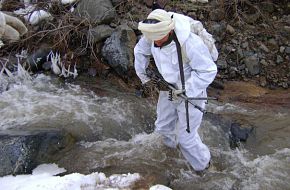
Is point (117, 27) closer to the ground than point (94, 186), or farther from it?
farther from it

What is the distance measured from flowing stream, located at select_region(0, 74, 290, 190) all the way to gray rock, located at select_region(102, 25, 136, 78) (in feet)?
1.02

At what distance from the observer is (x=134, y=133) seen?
5.31m

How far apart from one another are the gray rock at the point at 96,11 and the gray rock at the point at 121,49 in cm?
48

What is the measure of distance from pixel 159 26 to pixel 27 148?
6.85ft

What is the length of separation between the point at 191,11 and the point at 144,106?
2.21m

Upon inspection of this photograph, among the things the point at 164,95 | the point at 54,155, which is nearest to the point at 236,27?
the point at 164,95

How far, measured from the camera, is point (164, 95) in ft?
13.9

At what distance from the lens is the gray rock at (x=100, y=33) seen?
637 centimetres

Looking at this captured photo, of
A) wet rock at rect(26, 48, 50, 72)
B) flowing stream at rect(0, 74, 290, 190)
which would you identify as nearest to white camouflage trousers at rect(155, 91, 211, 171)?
flowing stream at rect(0, 74, 290, 190)

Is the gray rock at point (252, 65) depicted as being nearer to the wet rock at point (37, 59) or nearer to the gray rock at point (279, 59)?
the gray rock at point (279, 59)

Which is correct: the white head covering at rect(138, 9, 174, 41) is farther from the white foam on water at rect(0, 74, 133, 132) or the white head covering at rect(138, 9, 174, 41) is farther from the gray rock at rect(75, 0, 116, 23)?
the gray rock at rect(75, 0, 116, 23)

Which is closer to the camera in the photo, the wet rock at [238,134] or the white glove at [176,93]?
the white glove at [176,93]

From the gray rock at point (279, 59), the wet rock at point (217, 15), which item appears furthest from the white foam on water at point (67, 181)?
the wet rock at point (217, 15)

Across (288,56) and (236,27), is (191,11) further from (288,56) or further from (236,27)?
(288,56)
